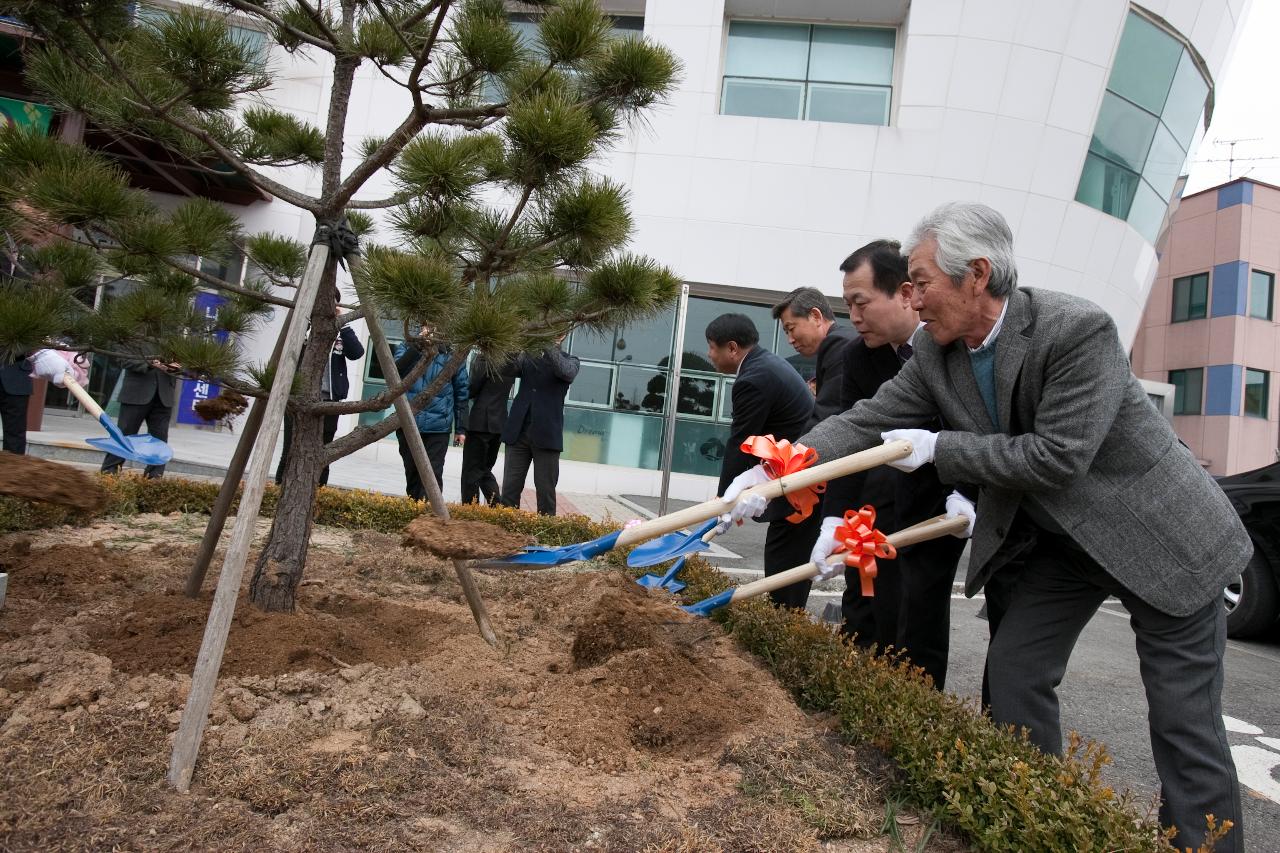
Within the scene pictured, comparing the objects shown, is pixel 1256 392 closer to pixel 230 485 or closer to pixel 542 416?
pixel 542 416

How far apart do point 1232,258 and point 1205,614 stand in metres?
26.6

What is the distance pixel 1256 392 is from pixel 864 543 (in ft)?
89.1

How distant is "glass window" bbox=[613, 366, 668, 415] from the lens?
11.7 meters

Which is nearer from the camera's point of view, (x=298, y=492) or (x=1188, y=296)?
(x=298, y=492)

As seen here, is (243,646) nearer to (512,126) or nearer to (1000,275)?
(512,126)

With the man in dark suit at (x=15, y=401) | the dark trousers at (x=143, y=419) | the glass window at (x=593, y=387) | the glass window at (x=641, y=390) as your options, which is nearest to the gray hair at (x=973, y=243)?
the dark trousers at (x=143, y=419)

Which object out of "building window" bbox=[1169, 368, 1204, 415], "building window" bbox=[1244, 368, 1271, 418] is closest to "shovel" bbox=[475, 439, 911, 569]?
"building window" bbox=[1169, 368, 1204, 415]

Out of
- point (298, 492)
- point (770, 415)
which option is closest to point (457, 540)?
point (298, 492)

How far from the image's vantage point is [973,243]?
2.13 m

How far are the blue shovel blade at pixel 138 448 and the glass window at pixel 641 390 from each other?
7481 mm

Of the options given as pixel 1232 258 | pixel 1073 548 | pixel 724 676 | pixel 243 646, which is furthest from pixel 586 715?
pixel 1232 258

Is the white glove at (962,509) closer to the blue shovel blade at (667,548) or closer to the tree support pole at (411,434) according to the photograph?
the blue shovel blade at (667,548)

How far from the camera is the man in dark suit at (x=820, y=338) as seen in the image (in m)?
3.69

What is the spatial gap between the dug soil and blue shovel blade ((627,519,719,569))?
0.34m
